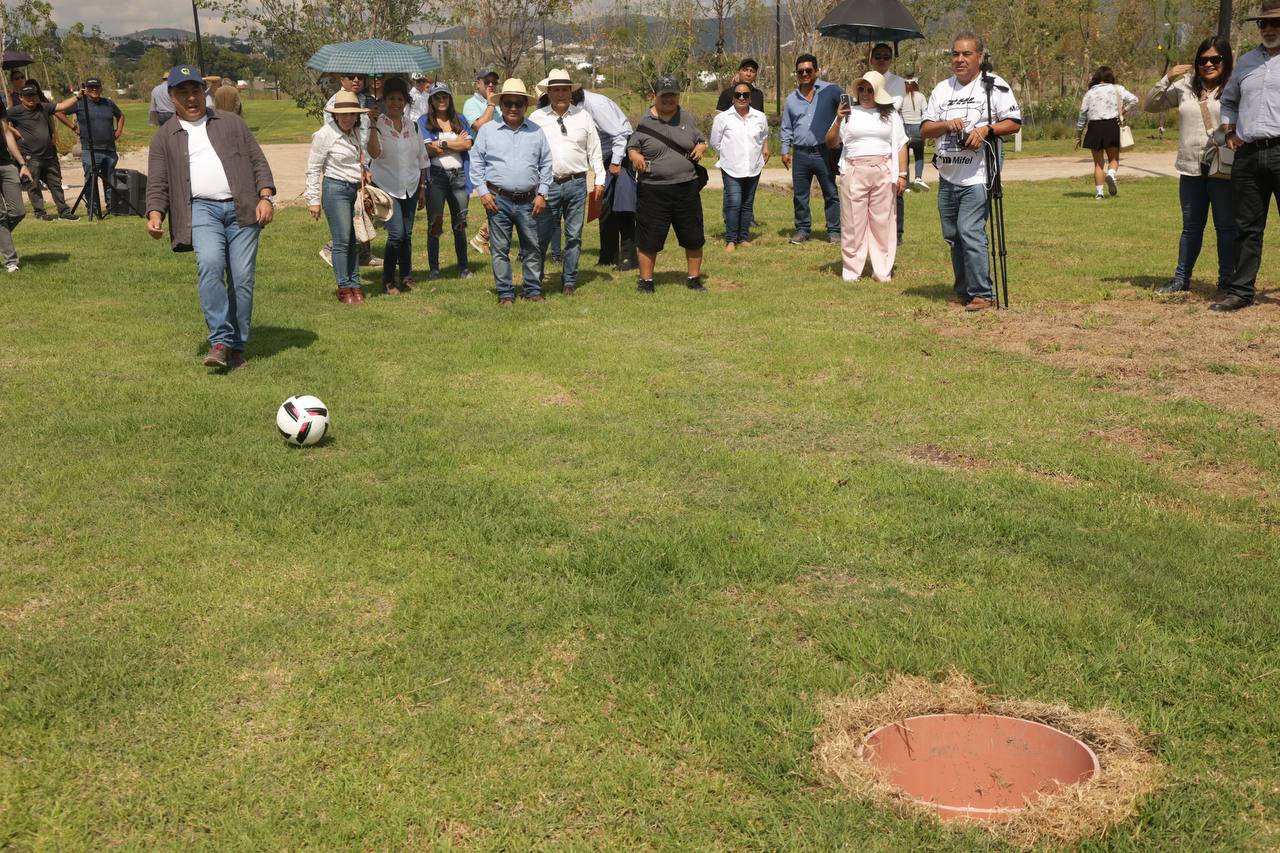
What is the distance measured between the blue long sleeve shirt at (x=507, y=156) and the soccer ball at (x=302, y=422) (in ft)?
14.9

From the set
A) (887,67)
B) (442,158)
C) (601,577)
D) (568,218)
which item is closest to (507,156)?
(568,218)

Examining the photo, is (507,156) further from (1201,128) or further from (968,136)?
(1201,128)

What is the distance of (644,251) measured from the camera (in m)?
11.7

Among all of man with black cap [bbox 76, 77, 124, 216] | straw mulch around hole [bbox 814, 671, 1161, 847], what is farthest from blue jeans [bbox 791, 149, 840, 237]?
straw mulch around hole [bbox 814, 671, 1161, 847]

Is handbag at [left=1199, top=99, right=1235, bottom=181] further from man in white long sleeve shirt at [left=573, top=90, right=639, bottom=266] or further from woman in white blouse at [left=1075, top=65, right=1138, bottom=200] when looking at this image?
woman in white blouse at [left=1075, top=65, right=1138, bottom=200]

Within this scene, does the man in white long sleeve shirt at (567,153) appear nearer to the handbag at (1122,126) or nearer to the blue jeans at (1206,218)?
the blue jeans at (1206,218)

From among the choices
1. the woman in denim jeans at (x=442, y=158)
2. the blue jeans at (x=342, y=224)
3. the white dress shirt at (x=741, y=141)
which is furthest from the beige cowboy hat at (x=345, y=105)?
the white dress shirt at (x=741, y=141)

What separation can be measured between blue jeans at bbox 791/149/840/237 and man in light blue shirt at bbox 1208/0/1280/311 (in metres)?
5.81

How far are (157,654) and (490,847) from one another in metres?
1.80

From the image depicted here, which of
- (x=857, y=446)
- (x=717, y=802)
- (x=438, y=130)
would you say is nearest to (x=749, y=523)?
(x=857, y=446)

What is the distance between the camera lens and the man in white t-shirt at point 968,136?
9.95 m

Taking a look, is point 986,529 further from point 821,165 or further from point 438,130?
point 821,165

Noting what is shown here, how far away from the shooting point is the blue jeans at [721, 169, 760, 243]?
1474 cm

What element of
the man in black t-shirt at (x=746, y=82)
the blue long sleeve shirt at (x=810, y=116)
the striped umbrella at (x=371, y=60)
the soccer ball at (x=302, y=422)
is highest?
the striped umbrella at (x=371, y=60)
